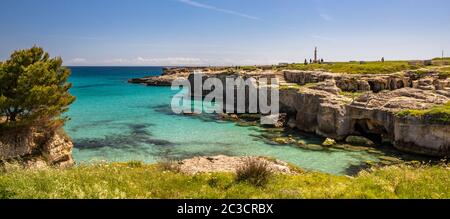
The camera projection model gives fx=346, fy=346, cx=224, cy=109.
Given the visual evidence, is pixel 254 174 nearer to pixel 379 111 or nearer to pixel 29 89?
pixel 29 89

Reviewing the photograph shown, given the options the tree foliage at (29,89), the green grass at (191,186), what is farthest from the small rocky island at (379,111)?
the tree foliage at (29,89)

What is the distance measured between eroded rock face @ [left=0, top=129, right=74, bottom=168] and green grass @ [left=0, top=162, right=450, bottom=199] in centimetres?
1111

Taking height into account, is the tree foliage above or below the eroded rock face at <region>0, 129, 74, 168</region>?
above

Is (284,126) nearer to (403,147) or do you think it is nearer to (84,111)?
(403,147)

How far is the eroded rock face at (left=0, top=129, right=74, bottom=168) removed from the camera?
21719 mm

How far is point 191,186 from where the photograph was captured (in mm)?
11891

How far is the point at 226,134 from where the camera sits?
141ft

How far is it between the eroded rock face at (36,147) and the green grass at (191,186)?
36.5 feet

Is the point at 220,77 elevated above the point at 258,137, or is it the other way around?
the point at 220,77

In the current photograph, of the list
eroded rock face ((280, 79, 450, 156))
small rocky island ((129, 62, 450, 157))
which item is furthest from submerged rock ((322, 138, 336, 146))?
eroded rock face ((280, 79, 450, 156))

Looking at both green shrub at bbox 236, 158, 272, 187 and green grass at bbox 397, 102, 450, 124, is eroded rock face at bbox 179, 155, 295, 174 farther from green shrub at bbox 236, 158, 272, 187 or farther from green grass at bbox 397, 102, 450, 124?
green grass at bbox 397, 102, 450, 124

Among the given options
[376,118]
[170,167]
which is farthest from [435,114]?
[170,167]
